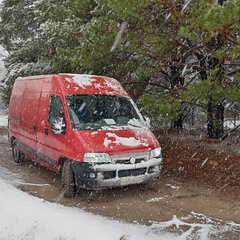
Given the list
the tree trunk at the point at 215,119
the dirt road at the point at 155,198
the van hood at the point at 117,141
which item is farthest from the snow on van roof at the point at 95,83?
the tree trunk at the point at 215,119

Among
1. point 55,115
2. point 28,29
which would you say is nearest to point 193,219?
point 55,115

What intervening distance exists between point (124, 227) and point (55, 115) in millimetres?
3483

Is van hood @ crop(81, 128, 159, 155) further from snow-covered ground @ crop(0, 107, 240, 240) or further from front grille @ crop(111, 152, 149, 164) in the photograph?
snow-covered ground @ crop(0, 107, 240, 240)

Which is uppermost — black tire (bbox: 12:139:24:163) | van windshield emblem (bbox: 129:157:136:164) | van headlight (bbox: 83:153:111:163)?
van headlight (bbox: 83:153:111:163)

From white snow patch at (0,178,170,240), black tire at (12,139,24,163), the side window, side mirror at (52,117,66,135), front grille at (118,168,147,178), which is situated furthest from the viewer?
black tire at (12,139,24,163)

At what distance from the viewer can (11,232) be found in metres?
4.93

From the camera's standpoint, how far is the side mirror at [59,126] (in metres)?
7.79

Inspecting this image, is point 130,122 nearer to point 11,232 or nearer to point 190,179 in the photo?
point 190,179

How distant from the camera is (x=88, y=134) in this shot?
741cm

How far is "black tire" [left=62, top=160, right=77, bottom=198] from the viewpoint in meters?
7.61

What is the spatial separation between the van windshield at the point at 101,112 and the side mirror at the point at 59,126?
0.21 m

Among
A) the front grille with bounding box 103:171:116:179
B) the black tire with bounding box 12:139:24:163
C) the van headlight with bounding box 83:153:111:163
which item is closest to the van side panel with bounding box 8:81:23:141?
the black tire with bounding box 12:139:24:163

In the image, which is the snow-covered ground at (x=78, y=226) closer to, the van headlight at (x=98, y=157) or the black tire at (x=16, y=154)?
the van headlight at (x=98, y=157)

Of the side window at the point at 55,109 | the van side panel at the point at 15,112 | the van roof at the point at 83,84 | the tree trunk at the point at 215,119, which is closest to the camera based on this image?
the side window at the point at 55,109
